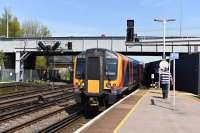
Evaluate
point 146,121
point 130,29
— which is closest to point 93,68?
point 146,121

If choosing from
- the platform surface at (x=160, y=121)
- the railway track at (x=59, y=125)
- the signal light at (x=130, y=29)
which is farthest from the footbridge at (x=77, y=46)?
the platform surface at (x=160, y=121)

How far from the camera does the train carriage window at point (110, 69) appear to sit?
2128 centimetres

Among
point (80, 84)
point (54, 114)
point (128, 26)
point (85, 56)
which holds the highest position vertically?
point (128, 26)

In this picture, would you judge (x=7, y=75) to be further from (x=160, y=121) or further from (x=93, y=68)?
(x=160, y=121)

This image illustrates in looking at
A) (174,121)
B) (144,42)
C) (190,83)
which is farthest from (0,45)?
(174,121)

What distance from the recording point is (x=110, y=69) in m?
21.6

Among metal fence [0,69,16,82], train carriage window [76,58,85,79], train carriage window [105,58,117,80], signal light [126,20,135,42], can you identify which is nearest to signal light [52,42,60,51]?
metal fence [0,69,16,82]

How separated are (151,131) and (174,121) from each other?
8.94ft

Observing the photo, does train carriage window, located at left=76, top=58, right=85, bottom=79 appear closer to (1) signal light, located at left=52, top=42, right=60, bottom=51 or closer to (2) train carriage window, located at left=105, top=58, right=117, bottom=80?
(2) train carriage window, located at left=105, top=58, right=117, bottom=80

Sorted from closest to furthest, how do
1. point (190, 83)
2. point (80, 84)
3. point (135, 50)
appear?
point (80, 84), point (190, 83), point (135, 50)

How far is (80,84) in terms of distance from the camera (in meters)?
20.7

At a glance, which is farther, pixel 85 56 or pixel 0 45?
pixel 0 45

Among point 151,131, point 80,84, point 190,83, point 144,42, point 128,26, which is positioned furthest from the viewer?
point 144,42

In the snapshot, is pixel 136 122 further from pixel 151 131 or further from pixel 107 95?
pixel 107 95
